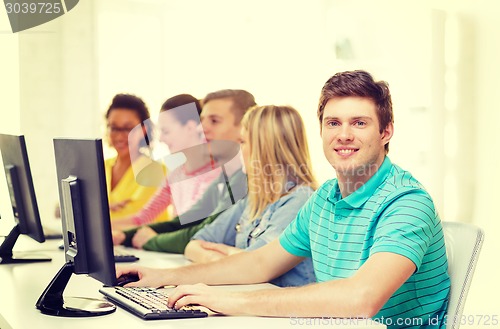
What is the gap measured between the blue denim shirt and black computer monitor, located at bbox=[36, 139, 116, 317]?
2.36 ft

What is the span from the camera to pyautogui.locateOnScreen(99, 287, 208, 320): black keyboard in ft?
5.48

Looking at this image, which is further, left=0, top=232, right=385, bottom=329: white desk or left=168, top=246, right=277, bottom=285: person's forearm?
left=168, top=246, right=277, bottom=285: person's forearm

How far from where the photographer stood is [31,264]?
2.71 meters

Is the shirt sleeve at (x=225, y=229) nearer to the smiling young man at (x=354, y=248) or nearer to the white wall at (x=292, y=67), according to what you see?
the smiling young man at (x=354, y=248)

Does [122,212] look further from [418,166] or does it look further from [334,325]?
[334,325]

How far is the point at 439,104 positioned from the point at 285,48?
1.21 meters

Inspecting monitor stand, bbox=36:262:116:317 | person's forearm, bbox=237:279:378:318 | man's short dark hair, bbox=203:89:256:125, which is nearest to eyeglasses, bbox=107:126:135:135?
man's short dark hair, bbox=203:89:256:125

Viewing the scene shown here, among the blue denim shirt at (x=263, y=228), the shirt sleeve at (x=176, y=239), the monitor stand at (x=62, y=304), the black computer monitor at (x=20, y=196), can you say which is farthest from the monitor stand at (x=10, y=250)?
the monitor stand at (x=62, y=304)

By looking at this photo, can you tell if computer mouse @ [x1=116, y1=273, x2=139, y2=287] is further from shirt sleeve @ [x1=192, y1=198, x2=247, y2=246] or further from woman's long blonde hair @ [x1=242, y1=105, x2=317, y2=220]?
shirt sleeve @ [x1=192, y1=198, x2=247, y2=246]

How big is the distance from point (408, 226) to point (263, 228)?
0.96 m

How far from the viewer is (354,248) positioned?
1.89m

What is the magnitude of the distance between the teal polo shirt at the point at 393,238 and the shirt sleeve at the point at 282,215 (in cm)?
44

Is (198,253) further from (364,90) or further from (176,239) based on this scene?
(364,90)

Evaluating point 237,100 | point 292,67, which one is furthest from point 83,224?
point 292,67
